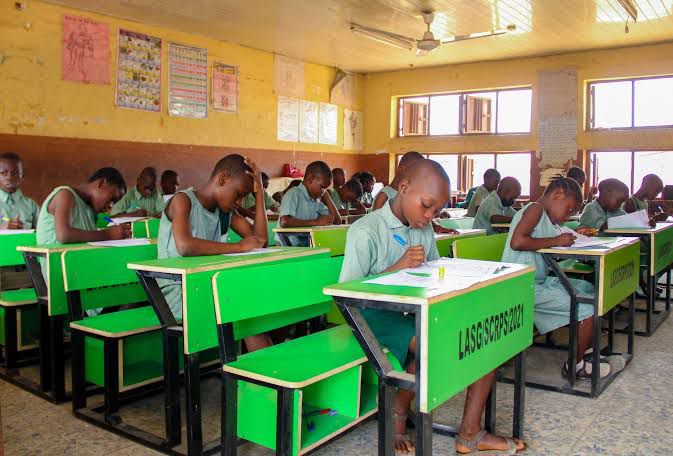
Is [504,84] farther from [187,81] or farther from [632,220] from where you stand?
[632,220]

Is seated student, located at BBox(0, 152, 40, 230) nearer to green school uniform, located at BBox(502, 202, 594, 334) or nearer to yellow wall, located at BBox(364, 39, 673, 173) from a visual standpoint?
green school uniform, located at BBox(502, 202, 594, 334)

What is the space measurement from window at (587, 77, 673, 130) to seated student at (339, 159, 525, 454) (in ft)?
26.9

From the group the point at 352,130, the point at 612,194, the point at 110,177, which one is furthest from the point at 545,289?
the point at 352,130

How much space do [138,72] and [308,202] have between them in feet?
12.0

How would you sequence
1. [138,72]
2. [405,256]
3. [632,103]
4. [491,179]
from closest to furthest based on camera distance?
1. [405,256]
2. [491,179]
3. [138,72]
4. [632,103]

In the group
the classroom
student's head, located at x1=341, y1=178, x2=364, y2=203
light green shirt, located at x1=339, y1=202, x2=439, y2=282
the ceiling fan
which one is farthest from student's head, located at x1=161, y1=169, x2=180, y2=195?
light green shirt, located at x1=339, y1=202, x2=439, y2=282

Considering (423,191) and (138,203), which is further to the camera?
(138,203)

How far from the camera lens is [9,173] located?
4.62m

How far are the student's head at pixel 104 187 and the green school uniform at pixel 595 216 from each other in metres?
3.67

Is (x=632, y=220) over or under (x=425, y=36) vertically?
under

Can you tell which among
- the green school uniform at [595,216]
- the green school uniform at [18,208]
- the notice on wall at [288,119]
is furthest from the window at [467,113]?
the green school uniform at [18,208]

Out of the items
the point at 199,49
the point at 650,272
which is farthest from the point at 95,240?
the point at 199,49

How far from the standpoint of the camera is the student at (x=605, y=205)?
499 centimetres

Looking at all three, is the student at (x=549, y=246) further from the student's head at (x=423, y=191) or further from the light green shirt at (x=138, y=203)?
the light green shirt at (x=138, y=203)
